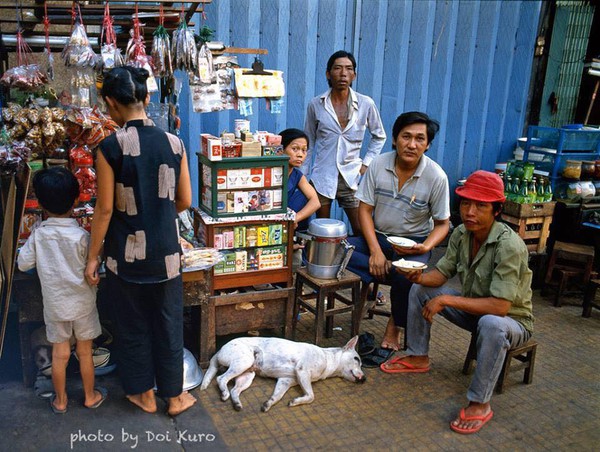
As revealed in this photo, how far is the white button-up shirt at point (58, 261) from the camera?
3035mm

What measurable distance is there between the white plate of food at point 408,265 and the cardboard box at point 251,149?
3.98 ft

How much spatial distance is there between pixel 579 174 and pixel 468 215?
9.99 ft

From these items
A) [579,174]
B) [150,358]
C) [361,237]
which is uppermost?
[579,174]

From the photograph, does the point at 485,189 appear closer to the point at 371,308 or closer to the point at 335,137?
the point at 371,308

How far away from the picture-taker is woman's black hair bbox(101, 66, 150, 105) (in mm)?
2803

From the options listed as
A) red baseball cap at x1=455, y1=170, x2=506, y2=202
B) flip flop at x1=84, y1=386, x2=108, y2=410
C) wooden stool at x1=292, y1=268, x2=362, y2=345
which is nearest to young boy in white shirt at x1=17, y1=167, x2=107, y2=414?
flip flop at x1=84, y1=386, x2=108, y2=410

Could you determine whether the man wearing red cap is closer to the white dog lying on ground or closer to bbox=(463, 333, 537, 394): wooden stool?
bbox=(463, 333, 537, 394): wooden stool

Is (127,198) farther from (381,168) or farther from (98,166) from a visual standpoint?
(381,168)

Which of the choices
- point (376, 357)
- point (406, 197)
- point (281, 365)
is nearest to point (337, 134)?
point (406, 197)

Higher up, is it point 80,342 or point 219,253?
point 219,253

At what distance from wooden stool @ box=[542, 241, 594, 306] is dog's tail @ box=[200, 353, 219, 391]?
11.3 feet

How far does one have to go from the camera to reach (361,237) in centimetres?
450

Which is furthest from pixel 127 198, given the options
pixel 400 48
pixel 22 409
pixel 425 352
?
pixel 400 48

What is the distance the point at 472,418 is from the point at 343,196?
96.6 inches
